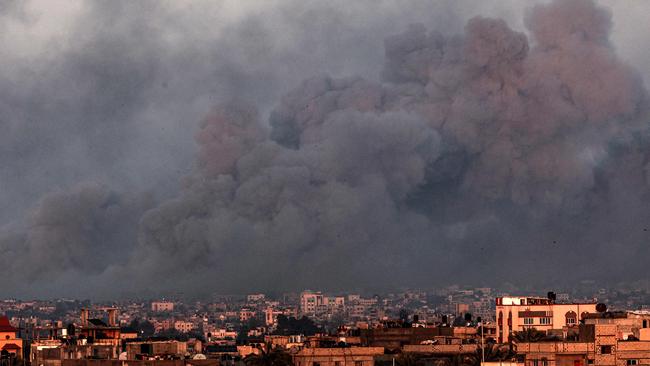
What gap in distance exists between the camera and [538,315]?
7000 centimetres

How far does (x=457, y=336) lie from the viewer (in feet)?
239

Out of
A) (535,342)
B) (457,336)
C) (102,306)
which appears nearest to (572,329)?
(535,342)

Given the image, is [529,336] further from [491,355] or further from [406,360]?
[491,355]

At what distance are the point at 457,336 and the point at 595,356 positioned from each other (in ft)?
67.4

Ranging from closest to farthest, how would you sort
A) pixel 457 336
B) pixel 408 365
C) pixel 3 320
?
pixel 408 365, pixel 457 336, pixel 3 320

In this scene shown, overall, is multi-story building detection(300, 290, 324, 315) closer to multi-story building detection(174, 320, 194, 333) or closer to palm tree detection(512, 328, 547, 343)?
multi-story building detection(174, 320, 194, 333)

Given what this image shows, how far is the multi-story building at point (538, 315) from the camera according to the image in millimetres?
69125

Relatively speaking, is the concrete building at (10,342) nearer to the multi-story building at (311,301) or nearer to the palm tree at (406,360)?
the palm tree at (406,360)

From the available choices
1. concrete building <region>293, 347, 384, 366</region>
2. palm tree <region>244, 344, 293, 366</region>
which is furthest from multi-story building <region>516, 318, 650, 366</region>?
palm tree <region>244, 344, 293, 366</region>

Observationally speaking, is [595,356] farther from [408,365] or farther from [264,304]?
[264,304]

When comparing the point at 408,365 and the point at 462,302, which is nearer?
the point at 408,365

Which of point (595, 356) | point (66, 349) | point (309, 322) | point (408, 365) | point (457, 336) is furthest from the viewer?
point (309, 322)

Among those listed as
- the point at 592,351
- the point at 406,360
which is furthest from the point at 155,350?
the point at 592,351

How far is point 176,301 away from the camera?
593 ft
